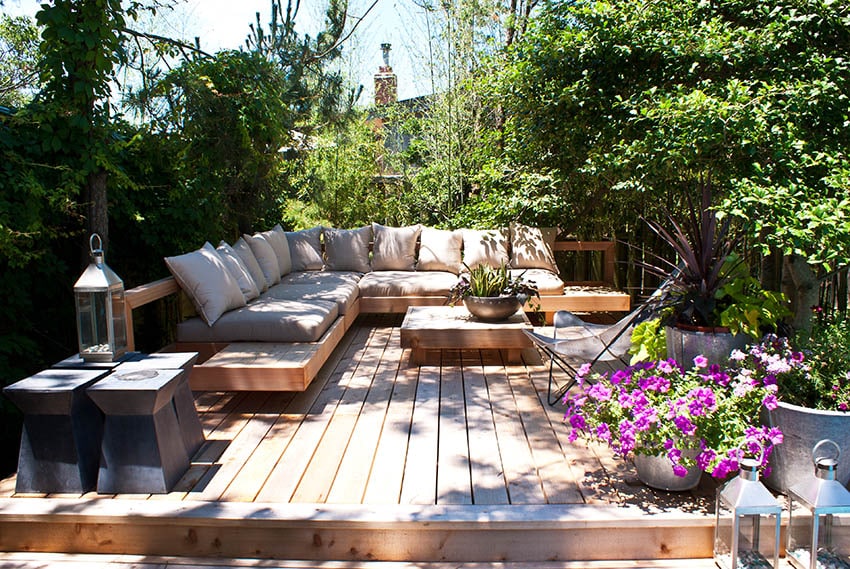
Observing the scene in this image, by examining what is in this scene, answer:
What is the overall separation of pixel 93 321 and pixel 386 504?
5.05ft

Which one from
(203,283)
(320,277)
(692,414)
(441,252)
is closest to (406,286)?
(441,252)

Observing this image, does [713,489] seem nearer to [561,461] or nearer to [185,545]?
[561,461]

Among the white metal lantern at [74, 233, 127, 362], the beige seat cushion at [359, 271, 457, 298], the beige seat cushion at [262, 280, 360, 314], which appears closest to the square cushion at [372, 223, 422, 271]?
the beige seat cushion at [359, 271, 457, 298]

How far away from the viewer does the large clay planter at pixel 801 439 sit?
2.38m

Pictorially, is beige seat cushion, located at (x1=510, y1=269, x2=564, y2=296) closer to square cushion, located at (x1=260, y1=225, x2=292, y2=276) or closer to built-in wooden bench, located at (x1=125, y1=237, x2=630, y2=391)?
built-in wooden bench, located at (x1=125, y1=237, x2=630, y2=391)

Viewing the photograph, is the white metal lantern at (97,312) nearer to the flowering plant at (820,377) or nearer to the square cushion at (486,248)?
the flowering plant at (820,377)

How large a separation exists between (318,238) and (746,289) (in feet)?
15.2

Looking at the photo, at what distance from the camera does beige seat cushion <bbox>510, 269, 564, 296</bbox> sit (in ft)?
18.7

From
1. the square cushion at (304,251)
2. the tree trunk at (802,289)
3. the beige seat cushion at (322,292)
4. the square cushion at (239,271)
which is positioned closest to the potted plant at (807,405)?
the tree trunk at (802,289)

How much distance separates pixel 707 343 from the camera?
2.87 m

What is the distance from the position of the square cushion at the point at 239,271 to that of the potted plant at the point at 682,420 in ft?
9.12

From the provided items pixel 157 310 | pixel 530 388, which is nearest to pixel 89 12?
pixel 157 310

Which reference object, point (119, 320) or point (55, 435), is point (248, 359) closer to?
point (119, 320)

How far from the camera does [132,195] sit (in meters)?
4.79
